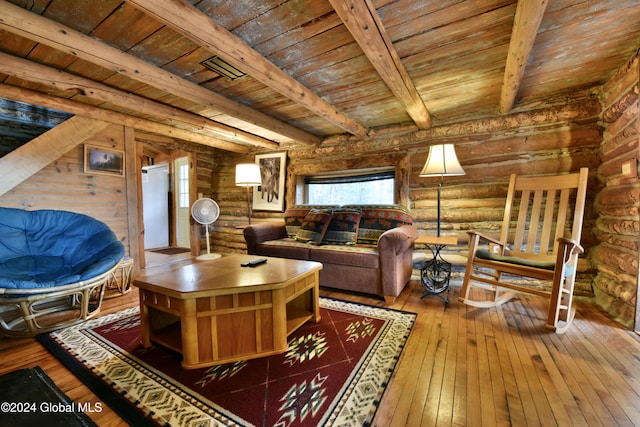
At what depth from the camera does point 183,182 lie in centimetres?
588

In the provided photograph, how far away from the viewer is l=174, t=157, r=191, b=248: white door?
5863mm

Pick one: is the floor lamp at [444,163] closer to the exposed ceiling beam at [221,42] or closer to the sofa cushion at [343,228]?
the sofa cushion at [343,228]

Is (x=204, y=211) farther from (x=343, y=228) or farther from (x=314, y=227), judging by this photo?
(x=343, y=228)

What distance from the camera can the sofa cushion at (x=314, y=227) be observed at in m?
3.12

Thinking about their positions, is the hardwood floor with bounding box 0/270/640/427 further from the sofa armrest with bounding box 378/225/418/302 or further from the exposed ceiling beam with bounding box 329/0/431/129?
the exposed ceiling beam with bounding box 329/0/431/129

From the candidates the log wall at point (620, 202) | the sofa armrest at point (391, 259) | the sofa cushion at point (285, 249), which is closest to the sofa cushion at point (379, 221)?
the sofa armrest at point (391, 259)

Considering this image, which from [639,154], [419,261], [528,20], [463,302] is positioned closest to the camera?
[528,20]

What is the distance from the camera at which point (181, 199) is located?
5.91 metres

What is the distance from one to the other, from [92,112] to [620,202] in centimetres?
505

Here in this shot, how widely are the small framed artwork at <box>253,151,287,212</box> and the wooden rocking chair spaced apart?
117 inches

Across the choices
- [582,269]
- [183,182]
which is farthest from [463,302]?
[183,182]

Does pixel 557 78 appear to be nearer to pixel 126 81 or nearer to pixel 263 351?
pixel 263 351

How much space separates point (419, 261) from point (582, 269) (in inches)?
59.8

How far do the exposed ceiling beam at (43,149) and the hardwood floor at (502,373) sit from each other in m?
1.56
